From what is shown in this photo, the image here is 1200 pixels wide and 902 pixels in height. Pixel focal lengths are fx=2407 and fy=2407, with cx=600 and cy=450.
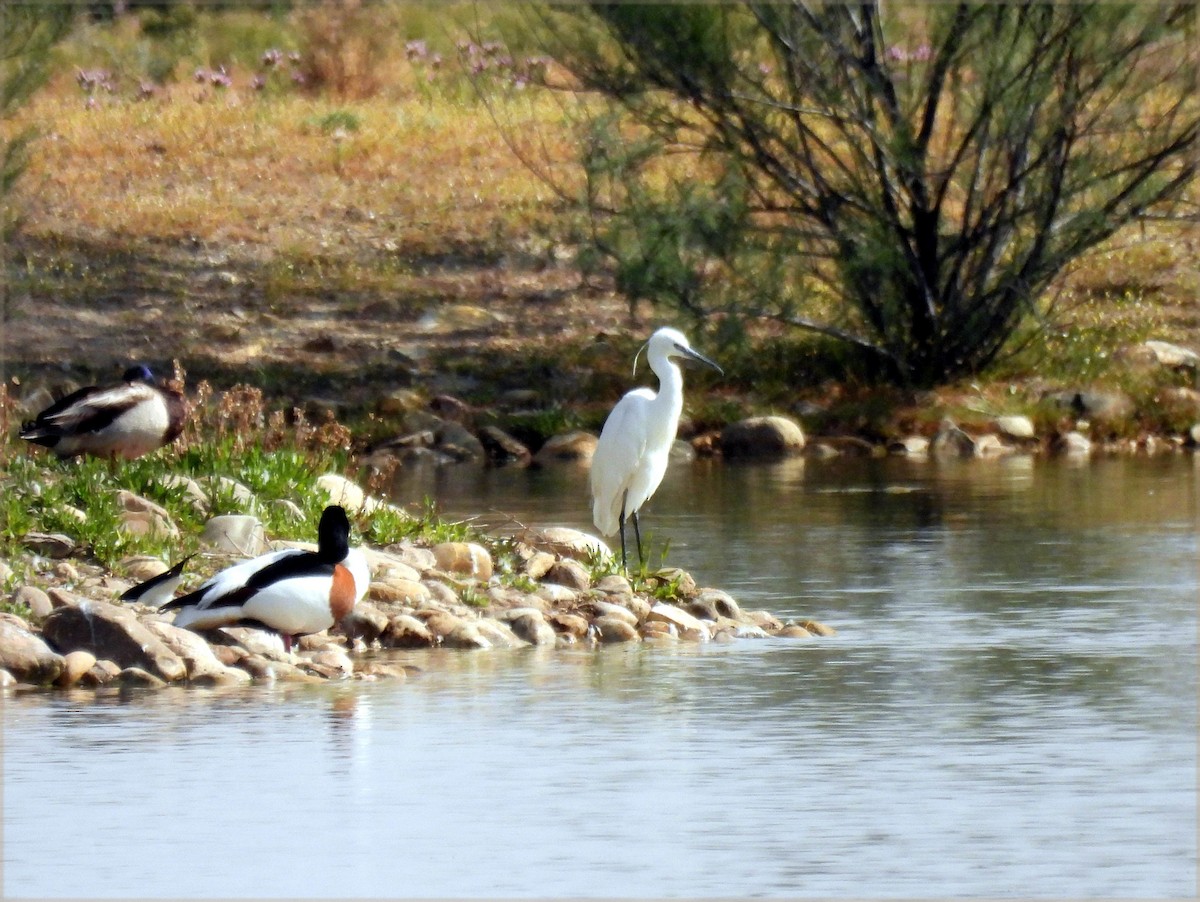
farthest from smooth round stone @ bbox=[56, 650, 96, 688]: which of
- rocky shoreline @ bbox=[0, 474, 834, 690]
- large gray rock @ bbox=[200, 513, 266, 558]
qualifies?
large gray rock @ bbox=[200, 513, 266, 558]

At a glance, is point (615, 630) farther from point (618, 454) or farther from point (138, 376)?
point (138, 376)

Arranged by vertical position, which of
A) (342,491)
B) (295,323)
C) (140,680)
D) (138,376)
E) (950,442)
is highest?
(295,323)

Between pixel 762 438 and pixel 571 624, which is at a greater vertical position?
pixel 762 438

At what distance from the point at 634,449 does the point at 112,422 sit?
9.84 feet

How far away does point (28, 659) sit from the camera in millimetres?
10375

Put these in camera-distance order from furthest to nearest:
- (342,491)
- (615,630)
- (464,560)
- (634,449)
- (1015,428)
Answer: (1015,428)
(634,449)
(342,491)
(464,560)
(615,630)

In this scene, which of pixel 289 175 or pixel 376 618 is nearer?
pixel 376 618

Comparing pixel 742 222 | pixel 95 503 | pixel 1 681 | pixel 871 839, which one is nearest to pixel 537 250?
pixel 742 222

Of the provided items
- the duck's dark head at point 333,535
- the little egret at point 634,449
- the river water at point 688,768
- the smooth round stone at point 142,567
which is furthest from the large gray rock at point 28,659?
the little egret at point 634,449

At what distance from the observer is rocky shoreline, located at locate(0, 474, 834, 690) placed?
34.3 ft

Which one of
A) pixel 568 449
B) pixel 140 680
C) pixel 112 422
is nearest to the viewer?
pixel 140 680

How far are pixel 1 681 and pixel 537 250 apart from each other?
63.4 ft

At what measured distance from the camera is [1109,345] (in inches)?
1008

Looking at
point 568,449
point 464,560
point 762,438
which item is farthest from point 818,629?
point 762,438
